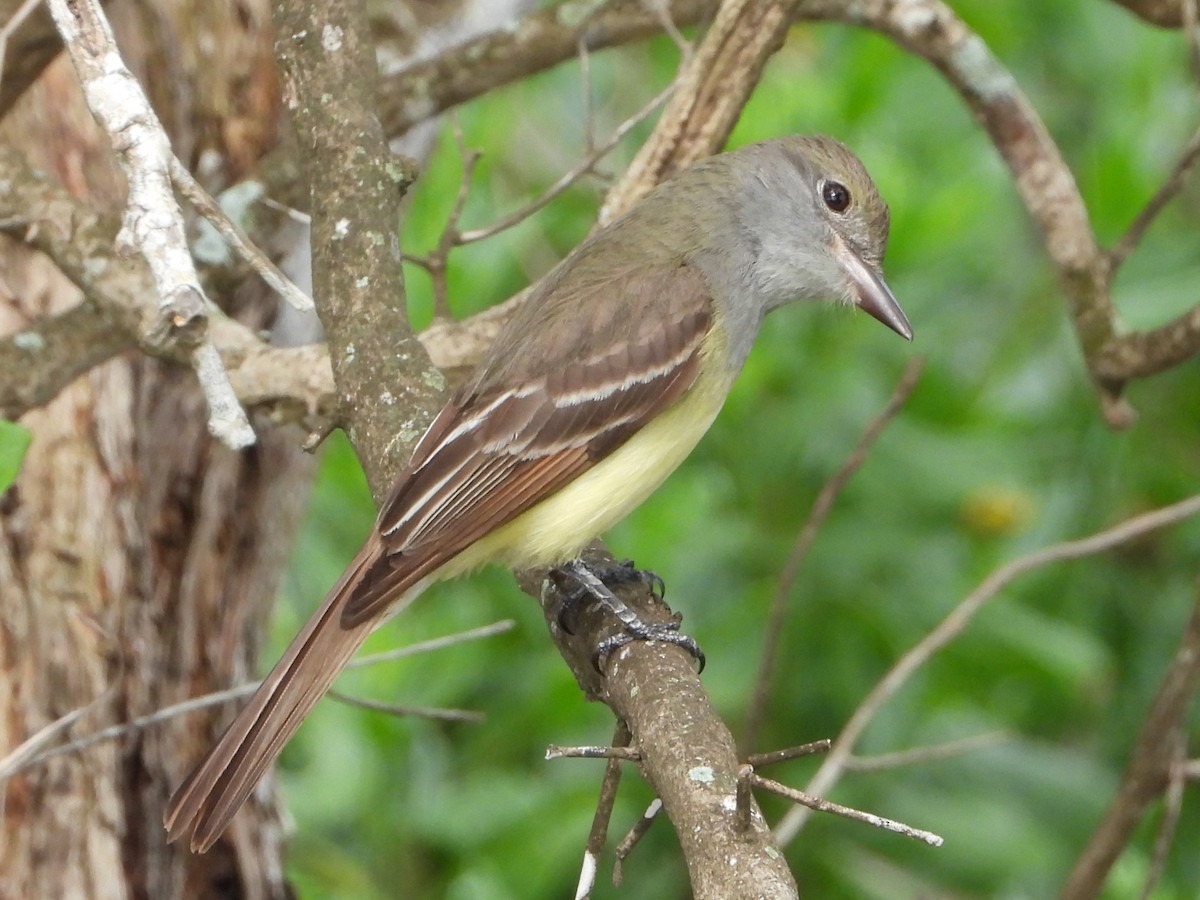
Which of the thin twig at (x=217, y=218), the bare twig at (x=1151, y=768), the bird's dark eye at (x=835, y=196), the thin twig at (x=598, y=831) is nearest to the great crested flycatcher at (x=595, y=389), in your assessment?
the bird's dark eye at (x=835, y=196)

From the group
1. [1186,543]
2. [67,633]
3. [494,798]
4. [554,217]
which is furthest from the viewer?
[554,217]

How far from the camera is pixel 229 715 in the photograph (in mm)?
4406

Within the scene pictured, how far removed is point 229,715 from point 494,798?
0.77 meters

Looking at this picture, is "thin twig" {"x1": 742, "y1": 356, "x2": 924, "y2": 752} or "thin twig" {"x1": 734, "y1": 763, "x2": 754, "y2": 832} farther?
"thin twig" {"x1": 742, "y1": 356, "x2": 924, "y2": 752}

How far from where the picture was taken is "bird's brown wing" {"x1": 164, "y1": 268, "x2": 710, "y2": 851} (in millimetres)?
3152

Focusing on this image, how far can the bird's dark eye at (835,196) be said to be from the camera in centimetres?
425

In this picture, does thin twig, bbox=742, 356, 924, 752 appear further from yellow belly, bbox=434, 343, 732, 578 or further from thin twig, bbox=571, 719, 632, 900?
thin twig, bbox=571, 719, 632, 900

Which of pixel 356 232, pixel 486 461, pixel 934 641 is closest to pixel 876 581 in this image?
pixel 934 641

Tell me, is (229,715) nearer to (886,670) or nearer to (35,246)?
(35,246)

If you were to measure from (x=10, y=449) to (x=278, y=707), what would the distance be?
0.73 meters

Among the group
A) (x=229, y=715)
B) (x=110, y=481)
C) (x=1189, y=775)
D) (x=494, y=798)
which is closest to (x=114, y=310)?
(x=110, y=481)

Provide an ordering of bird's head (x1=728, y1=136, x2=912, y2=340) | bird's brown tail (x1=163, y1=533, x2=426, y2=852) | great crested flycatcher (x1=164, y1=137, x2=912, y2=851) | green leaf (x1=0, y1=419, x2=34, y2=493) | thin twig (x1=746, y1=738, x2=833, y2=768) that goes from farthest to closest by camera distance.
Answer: bird's head (x1=728, y1=136, x2=912, y2=340) → great crested flycatcher (x1=164, y1=137, x2=912, y2=851) → bird's brown tail (x1=163, y1=533, x2=426, y2=852) → green leaf (x1=0, y1=419, x2=34, y2=493) → thin twig (x1=746, y1=738, x2=833, y2=768)

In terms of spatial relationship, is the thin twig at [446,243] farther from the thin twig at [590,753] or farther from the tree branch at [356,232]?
the thin twig at [590,753]

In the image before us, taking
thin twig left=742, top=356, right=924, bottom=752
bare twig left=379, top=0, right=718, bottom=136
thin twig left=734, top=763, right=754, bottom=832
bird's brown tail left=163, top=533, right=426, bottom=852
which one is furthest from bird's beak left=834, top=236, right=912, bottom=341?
thin twig left=734, top=763, right=754, bottom=832
